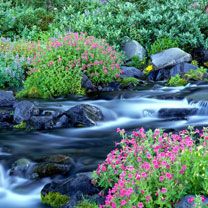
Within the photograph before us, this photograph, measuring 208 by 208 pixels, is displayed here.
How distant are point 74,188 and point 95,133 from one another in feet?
13.1

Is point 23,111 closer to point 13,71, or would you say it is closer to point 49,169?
point 13,71

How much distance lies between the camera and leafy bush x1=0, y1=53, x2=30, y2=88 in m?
15.7

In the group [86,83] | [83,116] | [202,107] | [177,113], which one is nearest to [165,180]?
[83,116]

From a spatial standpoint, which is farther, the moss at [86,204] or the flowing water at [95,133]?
the flowing water at [95,133]

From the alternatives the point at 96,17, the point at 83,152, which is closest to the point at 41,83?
the point at 83,152

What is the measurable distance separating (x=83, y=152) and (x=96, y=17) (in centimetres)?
1259

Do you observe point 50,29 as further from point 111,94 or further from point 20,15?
point 111,94

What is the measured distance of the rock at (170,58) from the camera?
17.5 m

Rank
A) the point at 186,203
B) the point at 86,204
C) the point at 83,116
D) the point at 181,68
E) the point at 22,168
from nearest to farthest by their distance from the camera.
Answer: the point at 186,203
the point at 86,204
the point at 22,168
the point at 83,116
the point at 181,68

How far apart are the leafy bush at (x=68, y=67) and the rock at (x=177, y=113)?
10.4 feet

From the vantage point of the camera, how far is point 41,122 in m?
11.7

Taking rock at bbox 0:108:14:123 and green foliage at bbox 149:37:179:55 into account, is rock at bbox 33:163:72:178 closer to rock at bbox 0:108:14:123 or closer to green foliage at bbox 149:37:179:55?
rock at bbox 0:108:14:123

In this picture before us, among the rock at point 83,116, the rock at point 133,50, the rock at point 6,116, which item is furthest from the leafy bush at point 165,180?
the rock at point 133,50

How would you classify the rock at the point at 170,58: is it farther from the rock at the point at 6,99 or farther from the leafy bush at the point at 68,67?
the rock at the point at 6,99
